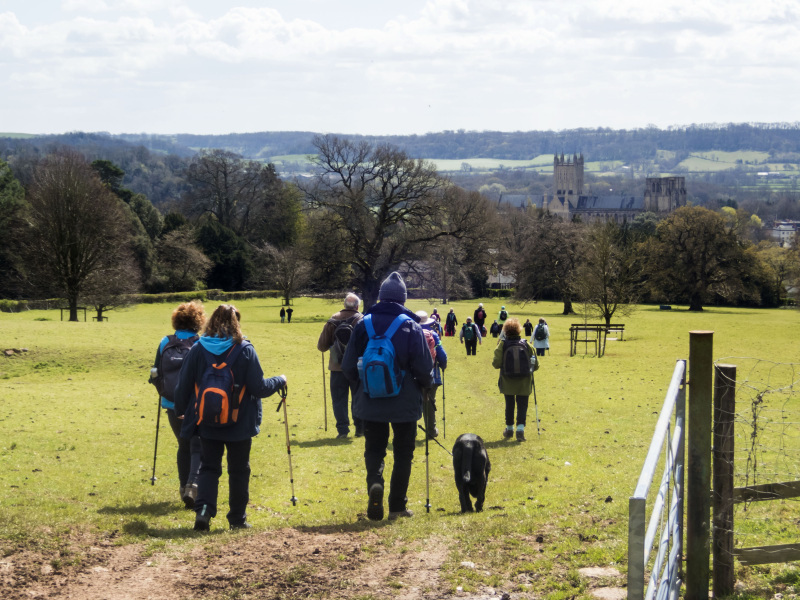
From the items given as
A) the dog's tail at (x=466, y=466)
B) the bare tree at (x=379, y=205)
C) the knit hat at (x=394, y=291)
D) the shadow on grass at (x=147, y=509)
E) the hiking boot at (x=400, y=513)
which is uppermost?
the bare tree at (x=379, y=205)

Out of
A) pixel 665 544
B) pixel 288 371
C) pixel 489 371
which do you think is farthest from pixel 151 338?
pixel 665 544

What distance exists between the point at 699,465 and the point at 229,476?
15.5 feet

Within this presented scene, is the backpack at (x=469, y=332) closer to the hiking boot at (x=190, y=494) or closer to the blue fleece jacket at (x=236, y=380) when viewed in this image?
the hiking boot at (x=190, y=494)

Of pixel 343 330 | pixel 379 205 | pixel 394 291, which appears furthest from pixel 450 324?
pixel 394 291

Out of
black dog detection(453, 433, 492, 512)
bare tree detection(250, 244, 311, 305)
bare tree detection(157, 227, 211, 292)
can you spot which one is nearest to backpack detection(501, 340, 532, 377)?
black dog detection(453, 433, 492, 512)

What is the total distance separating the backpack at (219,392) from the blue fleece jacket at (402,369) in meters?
1.20

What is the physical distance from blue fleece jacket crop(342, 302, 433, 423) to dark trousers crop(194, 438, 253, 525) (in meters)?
1.24

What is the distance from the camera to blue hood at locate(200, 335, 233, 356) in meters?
8.17

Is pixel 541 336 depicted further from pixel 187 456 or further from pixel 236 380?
pixel 236 380

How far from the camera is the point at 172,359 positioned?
9.43 m

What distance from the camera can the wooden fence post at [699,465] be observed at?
5445 mm

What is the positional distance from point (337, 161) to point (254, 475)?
4695 cm

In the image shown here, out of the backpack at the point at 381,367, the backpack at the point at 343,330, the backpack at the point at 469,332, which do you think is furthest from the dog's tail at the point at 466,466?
the backpack at the point at 469,332

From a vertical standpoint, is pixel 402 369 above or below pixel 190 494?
above
